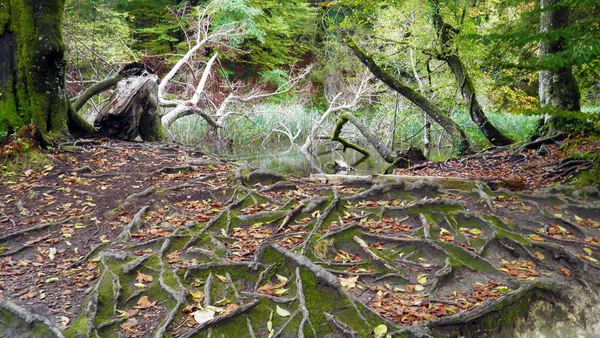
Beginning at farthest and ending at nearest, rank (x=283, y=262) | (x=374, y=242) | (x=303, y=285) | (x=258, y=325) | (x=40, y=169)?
(x=40, y=169) < (x=374, y=242) < (x=283, y=262) < (x=303, y=285) < (x=258, y=325)

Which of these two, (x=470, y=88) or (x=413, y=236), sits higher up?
(x=470, y=88)

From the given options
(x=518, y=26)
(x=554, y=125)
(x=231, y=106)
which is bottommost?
(x=231, y=106)

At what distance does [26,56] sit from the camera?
646 cm

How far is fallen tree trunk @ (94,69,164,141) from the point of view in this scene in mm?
8361

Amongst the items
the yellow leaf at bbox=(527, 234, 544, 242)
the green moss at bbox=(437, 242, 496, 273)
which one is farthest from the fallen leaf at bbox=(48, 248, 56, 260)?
the yellow leaf at bbox=(527, 234, 544, 242)

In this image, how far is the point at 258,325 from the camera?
3160mm

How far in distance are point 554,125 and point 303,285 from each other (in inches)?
314

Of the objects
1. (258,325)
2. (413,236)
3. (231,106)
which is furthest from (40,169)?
(231,106)

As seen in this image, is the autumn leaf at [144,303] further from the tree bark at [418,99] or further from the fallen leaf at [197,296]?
the tree bark at [418,99]

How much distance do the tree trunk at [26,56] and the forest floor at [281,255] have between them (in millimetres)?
1009

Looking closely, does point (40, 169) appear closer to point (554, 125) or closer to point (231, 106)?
point (554, 125)

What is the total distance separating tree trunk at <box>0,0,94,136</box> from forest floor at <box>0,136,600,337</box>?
39.7 inches

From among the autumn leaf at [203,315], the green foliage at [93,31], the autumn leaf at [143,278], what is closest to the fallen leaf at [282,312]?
the autumn leaf at [203,315]

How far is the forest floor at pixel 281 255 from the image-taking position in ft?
10.5
